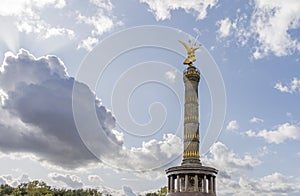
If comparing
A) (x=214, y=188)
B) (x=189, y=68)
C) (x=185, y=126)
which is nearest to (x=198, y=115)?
(x=185, y=126)

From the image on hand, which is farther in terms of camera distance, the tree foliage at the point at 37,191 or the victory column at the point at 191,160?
the tree foliage at the point at 37,191

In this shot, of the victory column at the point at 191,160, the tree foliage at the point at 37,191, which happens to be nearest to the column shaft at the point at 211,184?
the victory column at the point at 191,160

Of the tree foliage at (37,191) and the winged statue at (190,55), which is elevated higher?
the winged statue at (190,55)

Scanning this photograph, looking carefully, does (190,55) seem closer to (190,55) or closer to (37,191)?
(190,55)

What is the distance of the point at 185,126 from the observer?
220 feet

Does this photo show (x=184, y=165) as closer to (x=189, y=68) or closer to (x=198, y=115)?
(x=198, y=115)

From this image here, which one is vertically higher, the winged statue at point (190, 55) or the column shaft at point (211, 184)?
the winged statue at point (190, 55)

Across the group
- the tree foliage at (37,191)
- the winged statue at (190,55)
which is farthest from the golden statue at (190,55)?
the tree foliage at (37,191)

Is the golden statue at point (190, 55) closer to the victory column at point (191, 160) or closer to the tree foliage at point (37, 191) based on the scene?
the victory column at point (191, 160)

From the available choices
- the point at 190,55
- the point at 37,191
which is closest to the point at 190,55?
the point at 190,55

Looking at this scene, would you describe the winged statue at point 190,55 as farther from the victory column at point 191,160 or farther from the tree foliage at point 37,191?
the tree foliage at point 37,191

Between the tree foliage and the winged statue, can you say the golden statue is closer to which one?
the winged statue

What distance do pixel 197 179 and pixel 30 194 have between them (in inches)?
1595

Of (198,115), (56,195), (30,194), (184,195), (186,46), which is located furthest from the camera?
(56,195)
